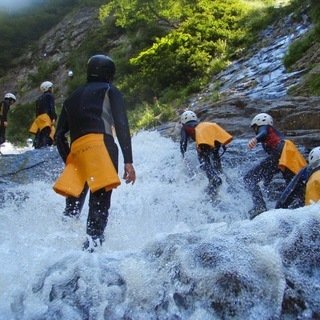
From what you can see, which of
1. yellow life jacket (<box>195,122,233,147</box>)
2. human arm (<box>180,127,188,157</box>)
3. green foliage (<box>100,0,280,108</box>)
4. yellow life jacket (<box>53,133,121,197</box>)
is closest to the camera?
yellow life jacket (<box>53,133,121,197</box>)

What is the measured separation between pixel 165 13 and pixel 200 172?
682 inches

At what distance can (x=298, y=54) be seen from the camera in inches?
524

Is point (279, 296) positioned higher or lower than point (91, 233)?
higher

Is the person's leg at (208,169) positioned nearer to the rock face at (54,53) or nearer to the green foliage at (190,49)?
the green foliage at (190,49)

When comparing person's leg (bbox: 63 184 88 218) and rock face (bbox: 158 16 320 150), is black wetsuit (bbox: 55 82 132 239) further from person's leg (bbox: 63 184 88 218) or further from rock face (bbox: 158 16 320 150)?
rock face (bbox: 158 16 320 150)

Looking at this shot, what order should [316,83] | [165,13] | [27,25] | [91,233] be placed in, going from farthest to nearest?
[27,25], [165,13], [316,83], [91,233]

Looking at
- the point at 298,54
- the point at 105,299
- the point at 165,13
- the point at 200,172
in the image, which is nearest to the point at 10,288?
the point at 105,299

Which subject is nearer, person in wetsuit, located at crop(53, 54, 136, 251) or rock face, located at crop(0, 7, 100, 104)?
person in wetsuit, located at crop(53, 54, 136, 251)

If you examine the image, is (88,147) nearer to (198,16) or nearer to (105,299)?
(105,299)

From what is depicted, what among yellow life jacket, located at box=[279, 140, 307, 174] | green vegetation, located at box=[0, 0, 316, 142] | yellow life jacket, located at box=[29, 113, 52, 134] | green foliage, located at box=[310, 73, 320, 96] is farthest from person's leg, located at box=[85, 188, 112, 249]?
green vegetation, located at box=[0, 0, 316, 142]

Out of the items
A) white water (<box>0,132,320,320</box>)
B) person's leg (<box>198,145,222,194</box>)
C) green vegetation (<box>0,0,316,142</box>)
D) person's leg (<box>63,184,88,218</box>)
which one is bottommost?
green vegetation (<box>0,0,316,142</box>)

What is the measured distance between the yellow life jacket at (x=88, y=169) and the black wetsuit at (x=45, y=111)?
602 centimetres

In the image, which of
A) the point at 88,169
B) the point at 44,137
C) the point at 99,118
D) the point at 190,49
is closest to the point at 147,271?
the point at 88,169

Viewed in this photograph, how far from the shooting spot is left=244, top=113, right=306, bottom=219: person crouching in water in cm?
566
